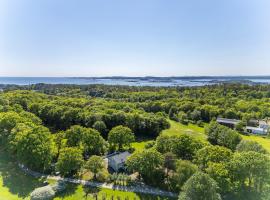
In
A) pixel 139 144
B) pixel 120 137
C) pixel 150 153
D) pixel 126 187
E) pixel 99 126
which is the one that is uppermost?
pixel 150 153

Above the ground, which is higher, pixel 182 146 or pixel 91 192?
pixel 182 146

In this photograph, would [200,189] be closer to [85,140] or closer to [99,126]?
[85,140]

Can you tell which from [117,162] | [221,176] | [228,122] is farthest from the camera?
[228,122]

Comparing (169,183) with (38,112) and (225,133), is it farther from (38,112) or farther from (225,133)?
(38,112)

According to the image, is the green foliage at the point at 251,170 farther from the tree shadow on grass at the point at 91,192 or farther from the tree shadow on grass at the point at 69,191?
the tree shadow on grass at the point at 69,191

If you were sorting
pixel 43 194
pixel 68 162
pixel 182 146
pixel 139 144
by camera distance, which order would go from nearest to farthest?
pixel 43 194 → pixel 68 162 → pixel 182 146 → pixel 139 144

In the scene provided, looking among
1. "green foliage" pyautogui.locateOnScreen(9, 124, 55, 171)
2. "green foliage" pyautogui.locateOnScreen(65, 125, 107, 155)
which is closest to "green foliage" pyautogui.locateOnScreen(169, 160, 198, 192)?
"green foliage" pyautogui.locateOnScreen(65, 125, 107, 155)

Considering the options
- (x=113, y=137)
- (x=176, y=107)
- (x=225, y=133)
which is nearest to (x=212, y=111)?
(x=176, y=107)

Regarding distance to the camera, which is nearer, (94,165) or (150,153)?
(150,153)

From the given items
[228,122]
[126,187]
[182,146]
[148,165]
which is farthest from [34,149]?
[228,122]
